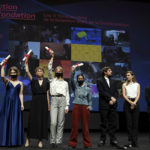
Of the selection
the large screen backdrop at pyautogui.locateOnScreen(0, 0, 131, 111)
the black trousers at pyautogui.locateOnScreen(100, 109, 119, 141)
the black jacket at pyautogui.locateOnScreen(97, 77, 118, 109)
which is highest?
the large screen backdrop at pyautogui.locateOnScreen(0, 0, 131, 111)

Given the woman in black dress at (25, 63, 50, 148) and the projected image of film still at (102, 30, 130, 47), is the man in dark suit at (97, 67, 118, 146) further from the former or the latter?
the projected image of film still at (102, 30, 130, 47)

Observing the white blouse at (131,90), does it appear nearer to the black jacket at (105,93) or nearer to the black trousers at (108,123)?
the black jacket at (105,93)

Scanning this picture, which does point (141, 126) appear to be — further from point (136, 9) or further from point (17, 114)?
point (17, 114)

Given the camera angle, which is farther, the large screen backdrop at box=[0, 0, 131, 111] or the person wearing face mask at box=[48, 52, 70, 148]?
the large screen backdrop at box=[0, 0, 131, 111]

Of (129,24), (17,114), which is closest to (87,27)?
(129,24)

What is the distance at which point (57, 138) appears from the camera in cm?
383

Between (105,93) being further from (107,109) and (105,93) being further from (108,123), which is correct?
(108,123)

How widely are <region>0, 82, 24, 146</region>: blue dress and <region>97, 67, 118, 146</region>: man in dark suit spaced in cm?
138

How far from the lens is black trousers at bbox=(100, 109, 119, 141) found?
4.10 m

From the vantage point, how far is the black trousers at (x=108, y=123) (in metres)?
4.10

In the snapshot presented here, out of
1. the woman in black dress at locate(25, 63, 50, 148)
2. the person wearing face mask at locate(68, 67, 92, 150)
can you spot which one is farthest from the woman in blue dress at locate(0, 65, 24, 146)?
the person wearing face mask at locate(68, 67, 92, 150)

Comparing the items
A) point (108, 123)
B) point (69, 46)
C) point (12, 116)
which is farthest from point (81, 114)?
point (69, 46)

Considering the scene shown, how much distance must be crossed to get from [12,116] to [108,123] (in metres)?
1.66

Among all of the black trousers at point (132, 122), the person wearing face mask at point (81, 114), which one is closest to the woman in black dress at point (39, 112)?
the person wearing face mask at point (81, 114)
